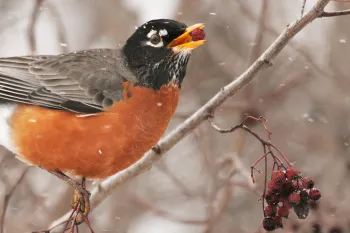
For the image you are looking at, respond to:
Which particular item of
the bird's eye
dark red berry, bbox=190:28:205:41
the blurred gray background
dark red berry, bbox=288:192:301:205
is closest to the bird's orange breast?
the bird's eye

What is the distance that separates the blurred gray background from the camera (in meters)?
6.18

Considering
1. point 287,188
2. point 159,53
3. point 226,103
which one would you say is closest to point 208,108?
point 159,53

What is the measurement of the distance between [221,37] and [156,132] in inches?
156

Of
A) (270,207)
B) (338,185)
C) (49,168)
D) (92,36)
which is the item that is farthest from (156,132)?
(92,36)

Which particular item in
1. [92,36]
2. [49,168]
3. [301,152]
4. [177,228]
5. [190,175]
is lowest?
[177,228]

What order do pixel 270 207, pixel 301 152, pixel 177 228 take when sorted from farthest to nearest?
pixel 177 228
pixel 301 152
pixel 270 207

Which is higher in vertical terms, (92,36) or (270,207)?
(270,207)

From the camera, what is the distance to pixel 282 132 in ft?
23.6

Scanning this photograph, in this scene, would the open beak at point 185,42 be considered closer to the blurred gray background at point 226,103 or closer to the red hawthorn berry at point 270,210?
the red hawthorn berry at point 270,210

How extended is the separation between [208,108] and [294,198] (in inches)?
33.3

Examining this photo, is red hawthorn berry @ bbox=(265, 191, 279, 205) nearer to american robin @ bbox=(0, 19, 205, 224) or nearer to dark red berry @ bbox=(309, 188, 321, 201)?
dark red berry @ bbox=(309, 188, 321, 201)

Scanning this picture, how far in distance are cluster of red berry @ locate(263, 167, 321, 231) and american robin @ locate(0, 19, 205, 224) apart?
99 cm

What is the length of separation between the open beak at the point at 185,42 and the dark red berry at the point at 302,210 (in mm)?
1110

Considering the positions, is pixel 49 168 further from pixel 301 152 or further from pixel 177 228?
pixel 177 228
